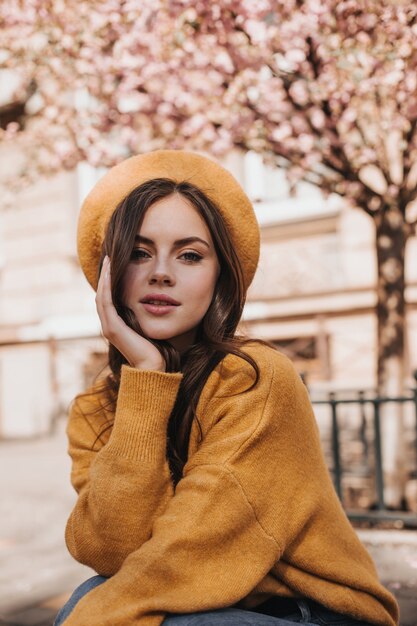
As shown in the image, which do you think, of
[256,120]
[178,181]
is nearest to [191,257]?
[178,181]

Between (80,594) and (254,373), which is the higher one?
(254,373)

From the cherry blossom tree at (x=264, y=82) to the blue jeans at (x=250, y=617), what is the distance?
2781mm

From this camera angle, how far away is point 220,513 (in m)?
1.43

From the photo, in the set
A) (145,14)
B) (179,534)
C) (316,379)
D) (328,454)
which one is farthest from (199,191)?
(316,379)

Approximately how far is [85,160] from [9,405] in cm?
665

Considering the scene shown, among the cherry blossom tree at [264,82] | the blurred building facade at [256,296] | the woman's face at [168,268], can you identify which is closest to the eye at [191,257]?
the woman's face at [168,268]

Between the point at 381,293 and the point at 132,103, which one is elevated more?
the point at 132,103

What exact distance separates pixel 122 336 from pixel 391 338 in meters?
3.29

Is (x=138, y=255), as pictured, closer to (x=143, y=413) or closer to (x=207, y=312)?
(x=207, y=312)

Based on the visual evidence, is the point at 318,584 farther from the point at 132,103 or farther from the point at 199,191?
the point at 132,103

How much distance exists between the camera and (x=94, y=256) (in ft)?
6.09

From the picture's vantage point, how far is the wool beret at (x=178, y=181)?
173 cm

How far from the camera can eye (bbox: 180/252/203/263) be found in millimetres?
1681

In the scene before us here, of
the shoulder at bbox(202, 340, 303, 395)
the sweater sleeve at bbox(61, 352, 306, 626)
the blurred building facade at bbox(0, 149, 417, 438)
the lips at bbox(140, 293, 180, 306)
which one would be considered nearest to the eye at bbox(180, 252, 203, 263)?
the lips at bbox(140, 293, 180, 306)
